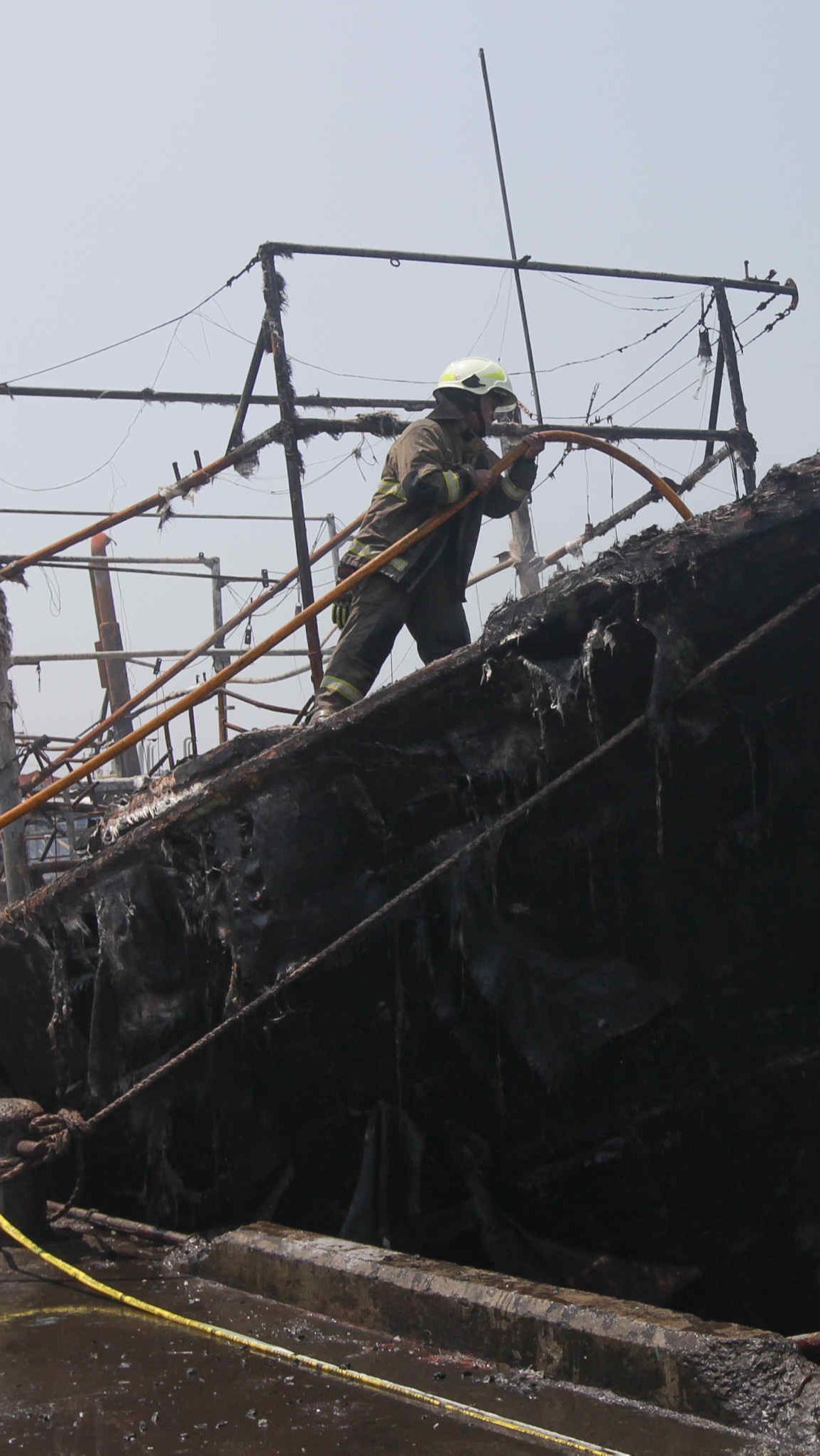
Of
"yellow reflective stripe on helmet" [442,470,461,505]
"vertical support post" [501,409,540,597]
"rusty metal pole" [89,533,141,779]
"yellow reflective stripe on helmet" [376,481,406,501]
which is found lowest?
"yellow reflective stripe on helmet" [442,470,461,505]

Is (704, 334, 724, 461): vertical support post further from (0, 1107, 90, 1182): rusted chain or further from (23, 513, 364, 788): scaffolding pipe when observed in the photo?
(0, 1107, 90, 1182): rusted chain

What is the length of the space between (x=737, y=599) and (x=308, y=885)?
158 cm

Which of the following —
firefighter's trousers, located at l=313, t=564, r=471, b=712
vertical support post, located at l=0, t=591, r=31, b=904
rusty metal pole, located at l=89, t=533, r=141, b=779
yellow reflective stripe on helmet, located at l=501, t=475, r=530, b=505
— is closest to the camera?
firefighter's trousers, located at l=313, t=564, r=471, b=712

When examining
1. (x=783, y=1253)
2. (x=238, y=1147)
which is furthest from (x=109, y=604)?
(x=783, y=1253)

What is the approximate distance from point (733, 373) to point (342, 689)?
15.5 feet

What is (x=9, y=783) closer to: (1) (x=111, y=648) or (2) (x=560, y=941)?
(2) (x=560, y=941)

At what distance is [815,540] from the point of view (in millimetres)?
3445

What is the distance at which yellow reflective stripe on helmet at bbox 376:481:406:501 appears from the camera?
479 centimetres

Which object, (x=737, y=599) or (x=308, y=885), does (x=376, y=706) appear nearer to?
(x=308, y=885)

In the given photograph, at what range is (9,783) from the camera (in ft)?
20.8

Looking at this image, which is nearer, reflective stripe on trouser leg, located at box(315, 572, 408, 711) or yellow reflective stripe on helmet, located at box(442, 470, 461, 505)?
yellow reflective stripe on helmet, located at box(442, 470, 461, 505)

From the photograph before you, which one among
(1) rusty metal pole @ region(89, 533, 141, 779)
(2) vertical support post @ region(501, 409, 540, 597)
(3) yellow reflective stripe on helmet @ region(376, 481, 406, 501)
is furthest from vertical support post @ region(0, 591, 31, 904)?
(1) rusty metal pole @ region(89, 533, 141, 779)

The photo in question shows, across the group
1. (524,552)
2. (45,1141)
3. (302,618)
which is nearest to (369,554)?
(302,618)

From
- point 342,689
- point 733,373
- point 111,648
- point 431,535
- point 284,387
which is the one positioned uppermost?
point 111,648
